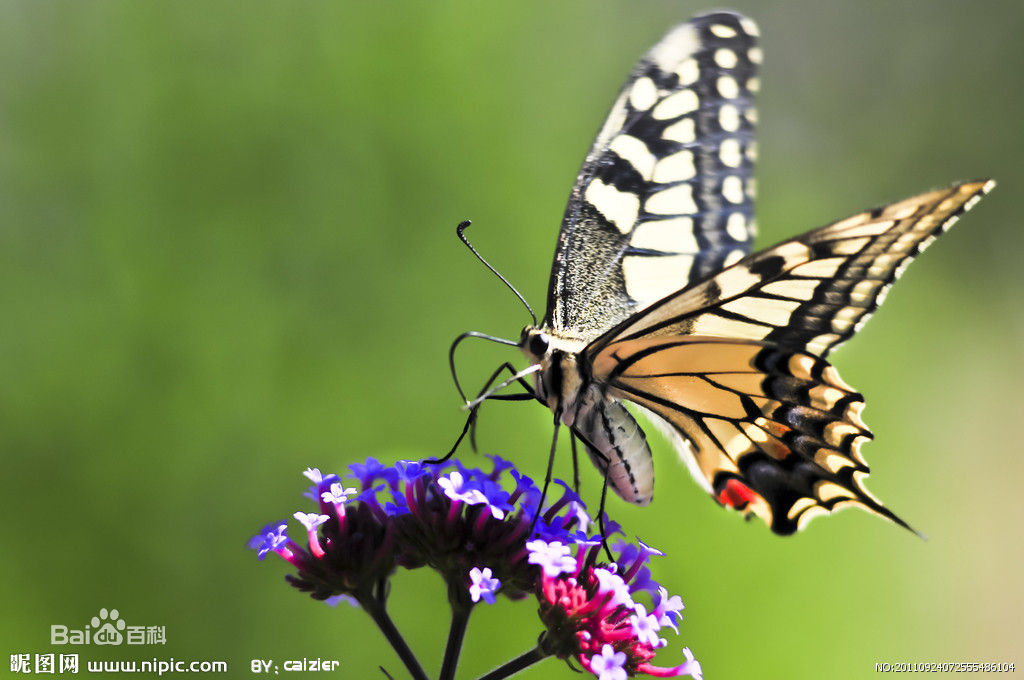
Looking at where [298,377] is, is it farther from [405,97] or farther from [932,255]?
[932,255]

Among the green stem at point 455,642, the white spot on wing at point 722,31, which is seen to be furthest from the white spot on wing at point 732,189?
the green stem at point 455,642

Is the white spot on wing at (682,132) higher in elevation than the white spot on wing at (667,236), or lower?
higher

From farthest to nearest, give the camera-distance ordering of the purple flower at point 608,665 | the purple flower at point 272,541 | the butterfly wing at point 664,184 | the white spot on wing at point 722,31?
the white spot on wing at point 722,31
the butterfly wing at point 664,184
the purple flower at point 272,541
the purple flower at point 608,665

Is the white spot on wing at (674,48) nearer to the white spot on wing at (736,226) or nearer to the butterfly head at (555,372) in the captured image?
the white spot on wing at (736,226)

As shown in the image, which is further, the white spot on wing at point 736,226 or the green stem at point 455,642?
the white spot on wing at point 736,226

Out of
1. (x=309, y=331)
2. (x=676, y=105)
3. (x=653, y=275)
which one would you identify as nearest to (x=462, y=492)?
(x=653, y=275)

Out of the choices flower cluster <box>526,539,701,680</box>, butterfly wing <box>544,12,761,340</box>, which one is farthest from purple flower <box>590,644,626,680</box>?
butterfly wing <box>544,12,761,340</box>

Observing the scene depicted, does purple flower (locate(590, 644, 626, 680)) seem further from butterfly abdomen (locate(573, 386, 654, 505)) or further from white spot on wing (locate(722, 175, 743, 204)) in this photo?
white spot on wing (locate(722, 175, 743, 204))
